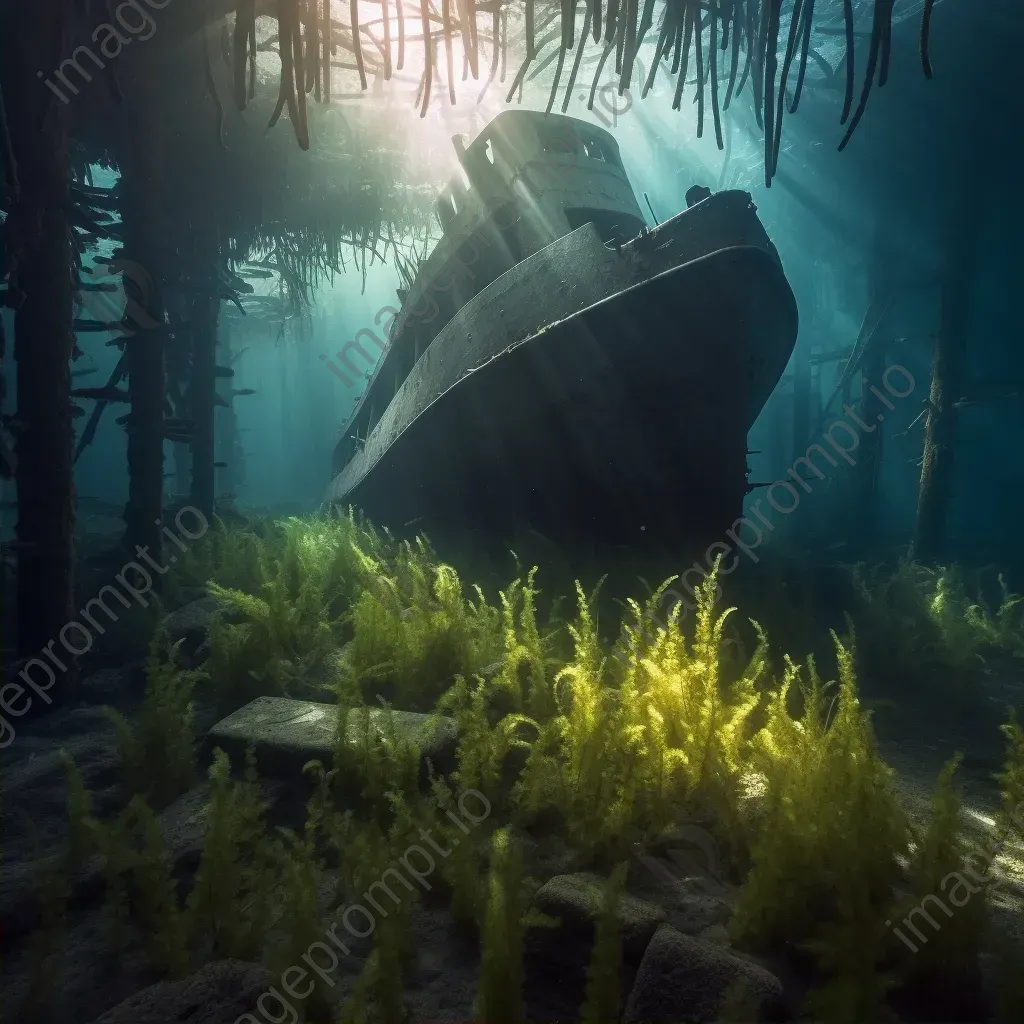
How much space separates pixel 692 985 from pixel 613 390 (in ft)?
14.2

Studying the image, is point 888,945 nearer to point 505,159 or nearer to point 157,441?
point 157,441

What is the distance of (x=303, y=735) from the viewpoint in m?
3.01

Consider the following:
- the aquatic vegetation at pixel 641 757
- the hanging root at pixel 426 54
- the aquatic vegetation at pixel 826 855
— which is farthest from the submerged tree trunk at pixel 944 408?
the hanging root at pixel 426 54

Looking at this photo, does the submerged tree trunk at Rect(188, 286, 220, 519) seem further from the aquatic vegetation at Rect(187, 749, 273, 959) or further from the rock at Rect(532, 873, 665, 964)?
the rock at Rect(532, 873, 665, 964)

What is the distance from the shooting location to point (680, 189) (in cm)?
3656

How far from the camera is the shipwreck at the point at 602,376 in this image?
4.91 metres

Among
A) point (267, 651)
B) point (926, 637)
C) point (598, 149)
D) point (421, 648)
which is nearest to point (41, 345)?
point (267, 651)

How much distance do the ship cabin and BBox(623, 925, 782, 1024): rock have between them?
6.50 meters

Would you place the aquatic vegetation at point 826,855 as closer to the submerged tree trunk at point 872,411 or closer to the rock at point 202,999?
the rock at point 202,999

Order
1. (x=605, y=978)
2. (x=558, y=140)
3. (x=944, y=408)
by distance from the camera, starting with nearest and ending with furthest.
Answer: (x=605, y=978)
(x=558, y=140)
(x=944, y=408)

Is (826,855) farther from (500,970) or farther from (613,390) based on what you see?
(613,390)

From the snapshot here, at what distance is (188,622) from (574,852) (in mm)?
4400

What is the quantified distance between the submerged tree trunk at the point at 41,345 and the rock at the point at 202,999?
385 cm

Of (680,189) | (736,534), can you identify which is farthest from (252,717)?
(680,189)
